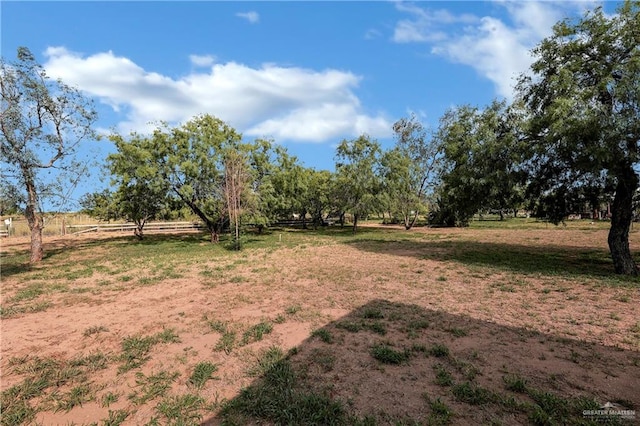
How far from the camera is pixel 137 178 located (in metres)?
21.7

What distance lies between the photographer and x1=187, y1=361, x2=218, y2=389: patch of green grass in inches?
→ 161

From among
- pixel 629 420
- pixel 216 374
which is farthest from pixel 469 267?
pixel 216 374

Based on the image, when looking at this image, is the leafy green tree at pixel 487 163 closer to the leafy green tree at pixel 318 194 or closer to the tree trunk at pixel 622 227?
the tree trunk at pixel 622 227

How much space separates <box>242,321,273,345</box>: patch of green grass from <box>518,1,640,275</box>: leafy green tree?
29.5ft

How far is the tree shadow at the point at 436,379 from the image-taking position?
11.1ft

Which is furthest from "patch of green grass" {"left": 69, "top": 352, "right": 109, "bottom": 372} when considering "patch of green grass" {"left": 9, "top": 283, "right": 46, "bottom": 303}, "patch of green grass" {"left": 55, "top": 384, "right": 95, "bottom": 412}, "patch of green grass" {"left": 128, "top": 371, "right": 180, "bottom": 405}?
"patch of green grass" {"left": 9, "top": 283, "right": 46, "bottom": 303}

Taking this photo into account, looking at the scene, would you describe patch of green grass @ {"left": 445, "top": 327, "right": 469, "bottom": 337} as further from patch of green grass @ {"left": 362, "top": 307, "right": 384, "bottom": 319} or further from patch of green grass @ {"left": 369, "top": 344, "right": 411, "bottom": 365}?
patch of green grass @ {"left": 362, "top": 307, "right": 384, "bottom": 319}

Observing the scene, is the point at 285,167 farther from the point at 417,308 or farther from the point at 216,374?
the point at 216,374

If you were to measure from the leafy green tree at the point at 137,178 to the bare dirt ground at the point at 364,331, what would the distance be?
11.0 m

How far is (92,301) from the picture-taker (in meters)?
8.05

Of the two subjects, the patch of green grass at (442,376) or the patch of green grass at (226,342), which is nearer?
the patch of green grass at (442,376)

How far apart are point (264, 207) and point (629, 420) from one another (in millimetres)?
23179

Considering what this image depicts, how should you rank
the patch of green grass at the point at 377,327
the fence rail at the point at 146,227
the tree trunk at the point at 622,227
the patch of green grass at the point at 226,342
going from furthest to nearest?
the fence rail at the point at 146,227 < the tree trunk at the point at 622,227 < the patch of green grass at the point at 377,327 < the patch of green grass at the point at 226,342

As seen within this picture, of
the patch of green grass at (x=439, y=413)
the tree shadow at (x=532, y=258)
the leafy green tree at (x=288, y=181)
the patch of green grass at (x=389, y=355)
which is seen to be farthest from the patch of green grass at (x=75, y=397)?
the leafy green tree at (x=288, y=181)
